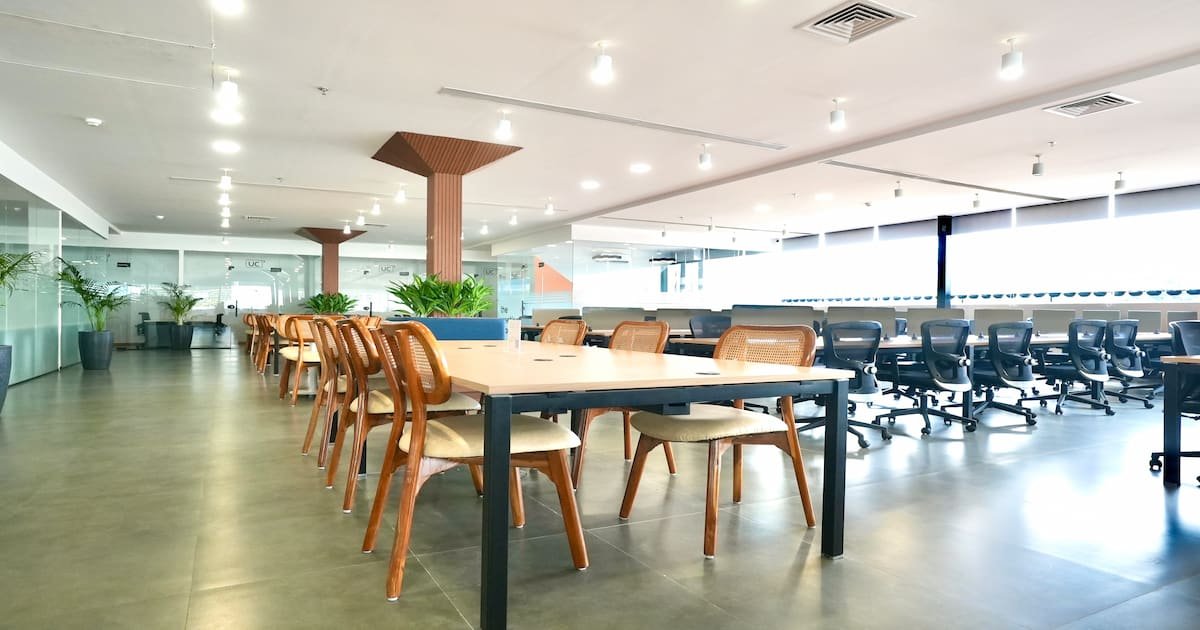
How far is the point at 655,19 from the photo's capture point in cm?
454

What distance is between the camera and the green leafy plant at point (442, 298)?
640 cm

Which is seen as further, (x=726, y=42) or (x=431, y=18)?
(x=726, y=42)

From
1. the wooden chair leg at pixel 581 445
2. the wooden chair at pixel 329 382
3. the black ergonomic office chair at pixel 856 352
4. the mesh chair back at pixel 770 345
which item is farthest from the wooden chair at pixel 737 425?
the black ergonomic office chair at pixel 856 352

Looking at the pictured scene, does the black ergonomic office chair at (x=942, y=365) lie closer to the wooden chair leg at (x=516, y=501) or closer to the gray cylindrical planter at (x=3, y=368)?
the wooden chair leg at (x=516, y=501)

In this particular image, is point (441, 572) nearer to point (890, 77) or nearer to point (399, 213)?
point (890, 77)

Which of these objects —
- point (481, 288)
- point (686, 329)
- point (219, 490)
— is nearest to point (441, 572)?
point (219, 490)

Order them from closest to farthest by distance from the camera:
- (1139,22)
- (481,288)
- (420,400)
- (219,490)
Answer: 1. (420,400)
2. (219,490)
3. (1139,22)
4. (481,288)

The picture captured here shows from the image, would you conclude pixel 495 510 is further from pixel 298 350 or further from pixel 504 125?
pixel 298 350

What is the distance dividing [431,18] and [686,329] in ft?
15.4

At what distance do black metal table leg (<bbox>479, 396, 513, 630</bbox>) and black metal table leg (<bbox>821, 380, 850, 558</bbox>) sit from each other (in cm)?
120

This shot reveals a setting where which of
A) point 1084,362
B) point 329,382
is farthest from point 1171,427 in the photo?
point 329,382

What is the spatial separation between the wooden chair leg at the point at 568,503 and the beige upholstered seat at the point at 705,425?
425 mm

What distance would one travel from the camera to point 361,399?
Result: 2.97m

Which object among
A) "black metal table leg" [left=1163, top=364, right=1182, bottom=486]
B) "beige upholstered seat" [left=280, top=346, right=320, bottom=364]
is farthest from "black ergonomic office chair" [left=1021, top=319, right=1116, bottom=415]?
"beige upholstered seat" [left=280, top=346, right=320, bottom=364]
